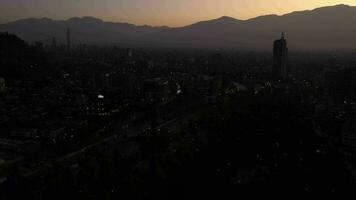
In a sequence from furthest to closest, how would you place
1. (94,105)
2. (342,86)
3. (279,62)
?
(279,62), (342,86), (94,105)

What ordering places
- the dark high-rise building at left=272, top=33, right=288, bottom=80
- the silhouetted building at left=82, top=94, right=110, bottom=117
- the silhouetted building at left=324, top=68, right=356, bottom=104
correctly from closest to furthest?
the silhouetted building at left=82, top=94, right=110, bottom=117 → the silhouetted building at left=324, top=68, right=356, bottom=104 → the dark high-rise building at left=272, top=33, right=288, bottom=80

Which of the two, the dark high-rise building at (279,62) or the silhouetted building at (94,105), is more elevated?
the dark high-rise building at (279,62)

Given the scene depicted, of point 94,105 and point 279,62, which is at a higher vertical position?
point 279,62

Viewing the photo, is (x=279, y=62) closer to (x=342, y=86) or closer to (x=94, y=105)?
(x=342, y=86)

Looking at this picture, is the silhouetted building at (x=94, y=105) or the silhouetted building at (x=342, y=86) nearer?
the silhouetted building at (x=94, y=105)

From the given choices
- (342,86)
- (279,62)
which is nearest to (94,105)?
(342,86)

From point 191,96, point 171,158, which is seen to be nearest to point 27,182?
point 171,158

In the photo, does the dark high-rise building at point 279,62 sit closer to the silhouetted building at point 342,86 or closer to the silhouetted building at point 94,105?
the silhouetted building at point 342,86

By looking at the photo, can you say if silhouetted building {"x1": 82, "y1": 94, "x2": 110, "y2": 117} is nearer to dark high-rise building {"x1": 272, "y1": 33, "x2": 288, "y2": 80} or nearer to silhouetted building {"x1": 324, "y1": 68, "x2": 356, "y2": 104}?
silhouetted building {"x1": 324, "y1": 68, "x2": 356, "y2": 104}

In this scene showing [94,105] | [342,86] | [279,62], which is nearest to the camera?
[94,105]

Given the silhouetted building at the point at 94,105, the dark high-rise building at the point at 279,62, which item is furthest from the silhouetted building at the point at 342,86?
the silhouetted building at the point at 94,105

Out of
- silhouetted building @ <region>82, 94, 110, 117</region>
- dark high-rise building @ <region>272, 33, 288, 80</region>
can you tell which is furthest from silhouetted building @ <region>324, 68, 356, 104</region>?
silhouetted building @ <region>82, 94, 110, 117</region>
